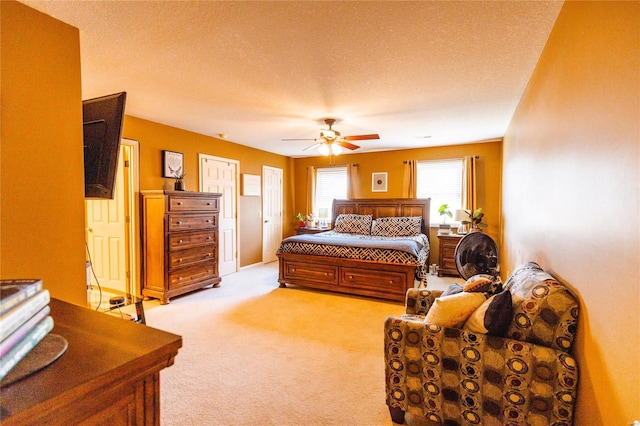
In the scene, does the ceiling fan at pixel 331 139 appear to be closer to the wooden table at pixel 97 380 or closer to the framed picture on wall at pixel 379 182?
the framed picture on wall at pixel 379 182

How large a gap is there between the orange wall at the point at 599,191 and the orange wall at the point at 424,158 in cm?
373

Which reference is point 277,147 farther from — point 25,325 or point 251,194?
point 25,325

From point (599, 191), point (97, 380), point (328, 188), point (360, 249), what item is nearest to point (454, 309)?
point (599, 191)

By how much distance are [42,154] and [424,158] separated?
18.1 ft

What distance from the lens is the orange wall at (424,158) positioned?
5324 mm

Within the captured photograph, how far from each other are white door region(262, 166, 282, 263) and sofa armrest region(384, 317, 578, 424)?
4.85 meters

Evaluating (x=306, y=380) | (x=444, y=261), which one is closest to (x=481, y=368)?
(x=306, y=380)

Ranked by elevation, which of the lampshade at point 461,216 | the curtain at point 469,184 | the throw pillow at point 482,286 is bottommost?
the throw pillow at point 482,286

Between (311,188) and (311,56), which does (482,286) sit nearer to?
(311,56)

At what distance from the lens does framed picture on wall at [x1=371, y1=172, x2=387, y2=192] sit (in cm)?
620

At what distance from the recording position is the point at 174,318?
3.24 metres

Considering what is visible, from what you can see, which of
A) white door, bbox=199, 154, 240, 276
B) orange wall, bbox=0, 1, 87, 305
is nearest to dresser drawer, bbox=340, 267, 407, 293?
white door, bbox=199, 154, 240, 276

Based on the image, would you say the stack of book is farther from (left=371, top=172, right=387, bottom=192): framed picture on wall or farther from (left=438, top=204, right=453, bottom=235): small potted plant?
(left=371, top=172, right=387, bottom=192): framed picture on wall

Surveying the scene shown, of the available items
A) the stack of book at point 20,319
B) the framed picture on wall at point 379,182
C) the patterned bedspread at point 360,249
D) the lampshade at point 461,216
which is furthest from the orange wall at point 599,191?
the framed picture on wall at point 379,182
